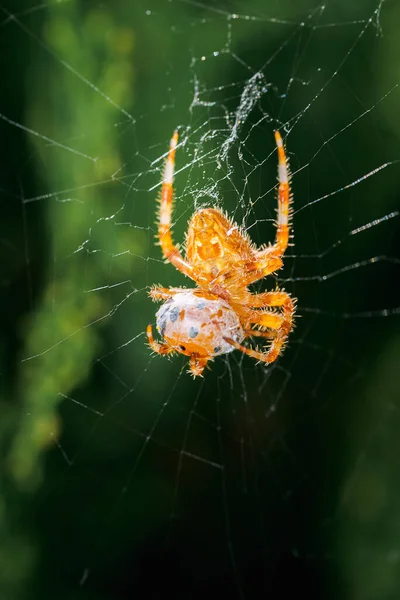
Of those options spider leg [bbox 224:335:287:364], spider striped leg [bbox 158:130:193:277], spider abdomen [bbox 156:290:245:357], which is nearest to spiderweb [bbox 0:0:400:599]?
spider striped leg [bbox 158:130:193:277]

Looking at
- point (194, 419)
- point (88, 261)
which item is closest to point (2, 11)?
point (88, 261)

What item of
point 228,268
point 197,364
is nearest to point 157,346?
point 197,364

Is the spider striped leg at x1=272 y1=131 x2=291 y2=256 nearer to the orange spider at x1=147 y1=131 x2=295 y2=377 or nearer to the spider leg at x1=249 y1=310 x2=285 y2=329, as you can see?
the orange spider at x1=147 y1=131 x2=295 y2=377

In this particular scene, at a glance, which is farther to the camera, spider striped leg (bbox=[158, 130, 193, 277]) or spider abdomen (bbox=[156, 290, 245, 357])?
spider striped leg (bbox=[158, 130, 193, 277])

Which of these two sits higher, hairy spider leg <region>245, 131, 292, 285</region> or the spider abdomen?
hairy spider leg <region>245, 131, 292, 285</region>

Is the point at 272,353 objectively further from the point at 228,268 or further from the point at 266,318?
the point at 228,268

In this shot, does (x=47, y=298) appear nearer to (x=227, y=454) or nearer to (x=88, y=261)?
(x=88, y=261)

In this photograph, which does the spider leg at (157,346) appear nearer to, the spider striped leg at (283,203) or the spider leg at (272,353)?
the spider leg at (272,353)
